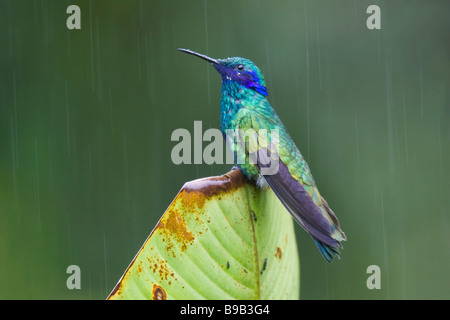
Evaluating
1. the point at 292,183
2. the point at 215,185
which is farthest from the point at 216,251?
the point at 292,183

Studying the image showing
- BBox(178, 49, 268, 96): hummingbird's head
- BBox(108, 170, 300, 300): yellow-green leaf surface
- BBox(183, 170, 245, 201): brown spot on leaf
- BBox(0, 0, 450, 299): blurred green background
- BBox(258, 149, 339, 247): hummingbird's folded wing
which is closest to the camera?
BBox(108, 170, 300, 300): yellow-green leaf surface

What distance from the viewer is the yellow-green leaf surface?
4.73ft

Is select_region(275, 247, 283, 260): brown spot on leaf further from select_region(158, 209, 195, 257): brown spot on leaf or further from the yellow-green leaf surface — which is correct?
select_region(158, 209, 195, 257): brown spot on leaf

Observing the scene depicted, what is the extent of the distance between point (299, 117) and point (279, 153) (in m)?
2.10

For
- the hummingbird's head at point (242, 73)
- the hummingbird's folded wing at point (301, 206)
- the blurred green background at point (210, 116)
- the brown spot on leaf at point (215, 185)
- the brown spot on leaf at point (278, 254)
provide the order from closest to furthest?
the brown spot on leaf at point (215, 185) < the brown spot on leaf at point (278, 254) < the hummingbird's folded wing at point (301, 206) < the hummingbird's head at point (242, 73) < the blurred green background at point (210, 116)

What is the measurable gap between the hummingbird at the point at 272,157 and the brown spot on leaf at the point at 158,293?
771 millimetres

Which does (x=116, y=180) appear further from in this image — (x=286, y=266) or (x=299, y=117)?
(x=286, y=266)

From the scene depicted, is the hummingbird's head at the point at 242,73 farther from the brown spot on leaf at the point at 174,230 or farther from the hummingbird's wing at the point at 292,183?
the brown spot on leaf at the point at 174,230

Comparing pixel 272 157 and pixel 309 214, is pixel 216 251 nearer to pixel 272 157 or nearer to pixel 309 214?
pixel 309 214

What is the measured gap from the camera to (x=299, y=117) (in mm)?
4645

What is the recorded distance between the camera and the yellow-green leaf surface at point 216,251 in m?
1.44

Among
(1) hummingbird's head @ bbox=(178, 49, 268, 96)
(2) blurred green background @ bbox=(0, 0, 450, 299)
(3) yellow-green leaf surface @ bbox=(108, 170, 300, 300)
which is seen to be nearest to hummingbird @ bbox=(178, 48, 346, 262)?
(1) hummingbird's head @ bbox=(178, 49, 268, 96)

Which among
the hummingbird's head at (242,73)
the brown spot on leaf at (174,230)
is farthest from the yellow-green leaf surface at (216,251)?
the hummingbird's head at (242,73)

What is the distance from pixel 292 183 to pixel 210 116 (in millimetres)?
2314
